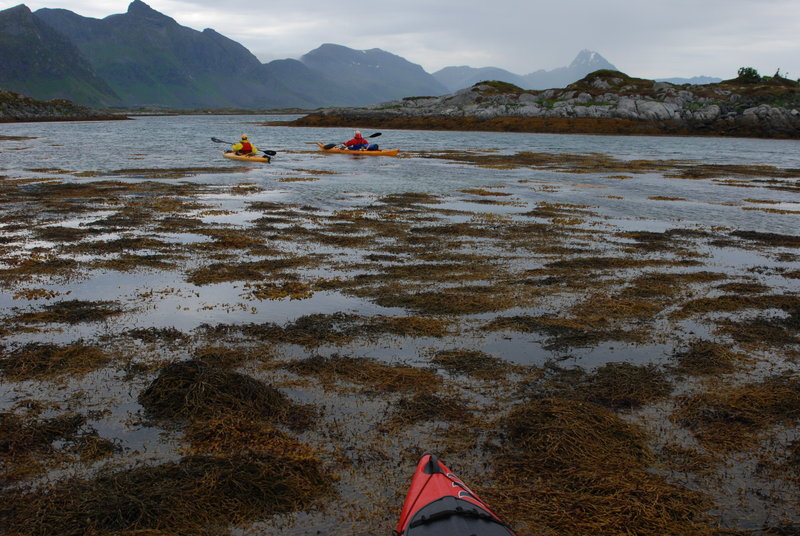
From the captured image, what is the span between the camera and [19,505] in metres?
5.95

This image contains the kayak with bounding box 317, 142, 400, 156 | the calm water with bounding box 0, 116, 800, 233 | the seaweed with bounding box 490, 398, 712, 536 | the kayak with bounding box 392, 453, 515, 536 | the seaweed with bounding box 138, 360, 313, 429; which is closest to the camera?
the kayak with bounding box 392, 453, 515, 536

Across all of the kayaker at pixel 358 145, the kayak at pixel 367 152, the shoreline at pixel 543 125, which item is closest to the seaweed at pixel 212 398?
the kayak at pixel 367 152

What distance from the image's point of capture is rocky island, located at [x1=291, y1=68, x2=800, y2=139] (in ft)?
285

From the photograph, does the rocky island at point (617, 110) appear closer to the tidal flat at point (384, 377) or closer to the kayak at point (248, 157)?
the kayak at point (248, 157)

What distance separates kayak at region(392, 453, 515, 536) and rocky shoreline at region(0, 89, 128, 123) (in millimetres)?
130090

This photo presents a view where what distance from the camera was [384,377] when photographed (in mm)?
8992

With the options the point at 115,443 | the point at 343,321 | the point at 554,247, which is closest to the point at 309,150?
→ the point at 554,247

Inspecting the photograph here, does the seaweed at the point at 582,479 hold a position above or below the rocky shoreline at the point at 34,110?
below

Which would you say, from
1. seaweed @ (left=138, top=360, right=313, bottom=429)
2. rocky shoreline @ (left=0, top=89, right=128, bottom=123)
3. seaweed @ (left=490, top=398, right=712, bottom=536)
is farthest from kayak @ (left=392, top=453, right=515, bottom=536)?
rocky shoreline @ (left=0, top=89, right=128, bottom=123)

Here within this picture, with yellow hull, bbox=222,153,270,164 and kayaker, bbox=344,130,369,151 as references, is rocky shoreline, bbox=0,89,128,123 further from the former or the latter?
kayaker, bbox=344,130,369,151

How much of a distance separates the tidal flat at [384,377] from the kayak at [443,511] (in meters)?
0.85

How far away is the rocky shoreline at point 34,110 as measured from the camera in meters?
114

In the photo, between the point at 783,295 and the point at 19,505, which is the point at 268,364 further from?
the point at 783,295

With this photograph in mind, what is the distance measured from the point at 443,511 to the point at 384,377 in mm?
4092
